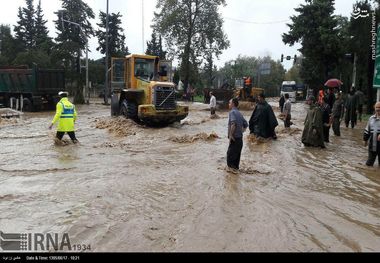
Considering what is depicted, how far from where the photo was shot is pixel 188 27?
4822 centimetres

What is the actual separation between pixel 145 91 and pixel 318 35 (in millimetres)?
28051

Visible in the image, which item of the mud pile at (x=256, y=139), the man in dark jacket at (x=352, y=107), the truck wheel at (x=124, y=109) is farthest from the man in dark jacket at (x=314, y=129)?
the truck wheel at (x=124, y=109)

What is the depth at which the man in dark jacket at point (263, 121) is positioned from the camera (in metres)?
13.3

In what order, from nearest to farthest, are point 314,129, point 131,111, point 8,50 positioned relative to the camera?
1. point 314,129
2. point 131,111
3. point 8,50

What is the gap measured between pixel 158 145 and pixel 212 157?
280 centimetres

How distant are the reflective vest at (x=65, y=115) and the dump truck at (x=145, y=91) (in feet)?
14.2

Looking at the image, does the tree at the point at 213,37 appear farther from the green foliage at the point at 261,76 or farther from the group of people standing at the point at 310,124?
the group of people standing at the point at 310,124

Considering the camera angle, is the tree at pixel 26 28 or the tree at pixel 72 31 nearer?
the tree at pixel 72 31

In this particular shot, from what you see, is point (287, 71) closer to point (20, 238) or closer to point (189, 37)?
point (189, 37)

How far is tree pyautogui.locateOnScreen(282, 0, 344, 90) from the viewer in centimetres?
3931

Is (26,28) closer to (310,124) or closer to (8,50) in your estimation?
(8,50)

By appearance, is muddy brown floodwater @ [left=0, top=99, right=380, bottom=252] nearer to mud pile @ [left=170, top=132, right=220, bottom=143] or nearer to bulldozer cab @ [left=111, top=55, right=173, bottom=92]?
mud pile @ [left=170, top=132, right=220, bottom=143]

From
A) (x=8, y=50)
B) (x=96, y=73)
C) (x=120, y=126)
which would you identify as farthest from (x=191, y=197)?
(x=8, y=50)

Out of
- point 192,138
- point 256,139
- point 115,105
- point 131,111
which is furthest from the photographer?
point 115,105
